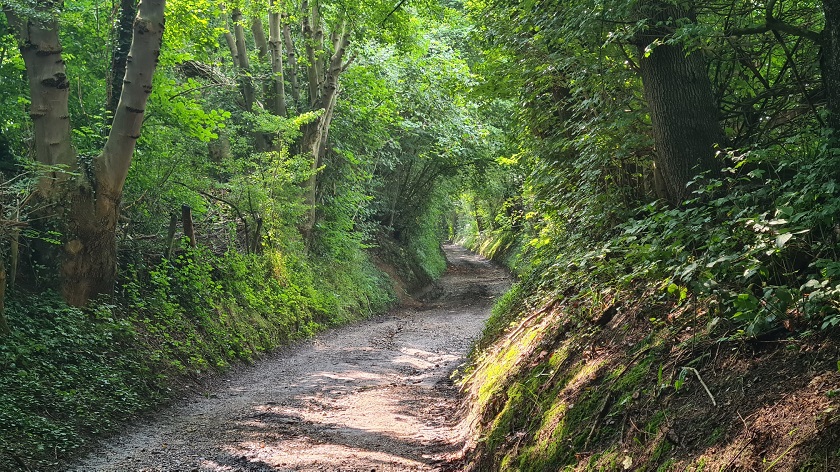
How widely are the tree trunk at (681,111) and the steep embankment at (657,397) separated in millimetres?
1339

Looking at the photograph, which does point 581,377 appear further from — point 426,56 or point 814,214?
point 426,56

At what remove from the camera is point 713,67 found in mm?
6152

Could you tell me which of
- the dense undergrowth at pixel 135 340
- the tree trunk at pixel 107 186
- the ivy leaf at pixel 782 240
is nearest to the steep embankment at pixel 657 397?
the ivy leaf at pixel 782 240

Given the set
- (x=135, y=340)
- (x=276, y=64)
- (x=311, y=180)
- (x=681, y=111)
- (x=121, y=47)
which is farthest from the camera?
(x=311, y=180)

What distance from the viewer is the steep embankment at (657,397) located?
2625 mm

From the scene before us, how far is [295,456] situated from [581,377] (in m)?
2.92

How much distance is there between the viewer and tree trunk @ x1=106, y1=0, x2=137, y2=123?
393 inches

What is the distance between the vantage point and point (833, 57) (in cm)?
364

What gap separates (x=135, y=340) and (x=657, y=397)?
25.0ft

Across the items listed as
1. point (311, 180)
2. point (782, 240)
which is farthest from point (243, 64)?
point (782, 240)

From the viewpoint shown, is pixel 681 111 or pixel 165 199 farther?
pixel 165 199

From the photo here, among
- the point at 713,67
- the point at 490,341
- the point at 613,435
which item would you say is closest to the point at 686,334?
the point at 613,435

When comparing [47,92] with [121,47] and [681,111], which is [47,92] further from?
[681,111]

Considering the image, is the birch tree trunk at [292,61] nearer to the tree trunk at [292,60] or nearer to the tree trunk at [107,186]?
the tree trunk at [292,60]
